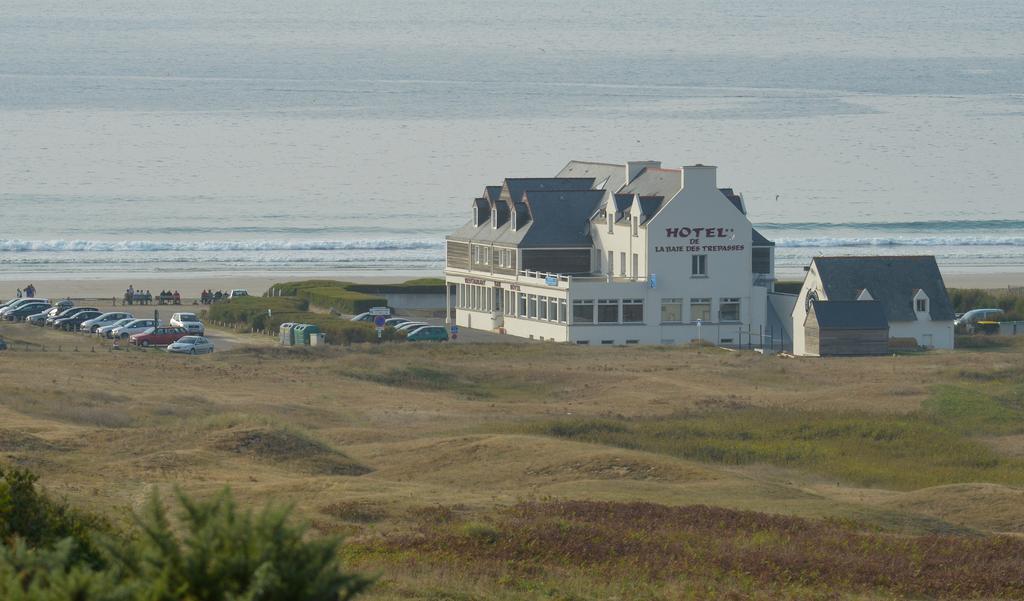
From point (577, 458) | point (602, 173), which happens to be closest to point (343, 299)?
point (602, 173)

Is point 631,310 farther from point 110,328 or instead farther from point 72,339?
point 72,339

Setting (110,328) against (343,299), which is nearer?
(110,328)

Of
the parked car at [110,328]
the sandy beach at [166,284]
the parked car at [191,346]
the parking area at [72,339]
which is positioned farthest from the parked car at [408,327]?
the sandy beach at [166,284]

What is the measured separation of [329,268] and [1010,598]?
9673 centimetres

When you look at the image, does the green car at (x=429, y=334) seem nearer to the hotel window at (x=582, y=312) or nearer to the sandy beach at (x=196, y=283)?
the hotel window at (x=582, y=312)

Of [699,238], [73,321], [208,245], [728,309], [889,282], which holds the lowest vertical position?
[73,321]

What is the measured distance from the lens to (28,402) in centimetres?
4462

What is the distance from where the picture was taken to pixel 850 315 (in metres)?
69.6

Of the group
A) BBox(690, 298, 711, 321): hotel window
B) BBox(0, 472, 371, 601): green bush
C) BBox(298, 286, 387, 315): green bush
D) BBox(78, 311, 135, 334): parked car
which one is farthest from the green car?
BBox(0, 472, 371, 601): green bush

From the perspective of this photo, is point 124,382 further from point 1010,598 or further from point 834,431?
point 1010,598

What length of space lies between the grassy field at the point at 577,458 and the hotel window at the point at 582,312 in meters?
8.22

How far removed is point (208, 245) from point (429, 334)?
61164mm

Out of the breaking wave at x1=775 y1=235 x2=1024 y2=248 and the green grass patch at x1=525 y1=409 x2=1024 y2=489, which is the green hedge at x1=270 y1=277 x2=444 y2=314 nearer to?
the green grass patch at x1=525 y1=409 x2=1024 y2=489

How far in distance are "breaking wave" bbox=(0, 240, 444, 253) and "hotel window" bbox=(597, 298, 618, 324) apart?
58.0 meters
